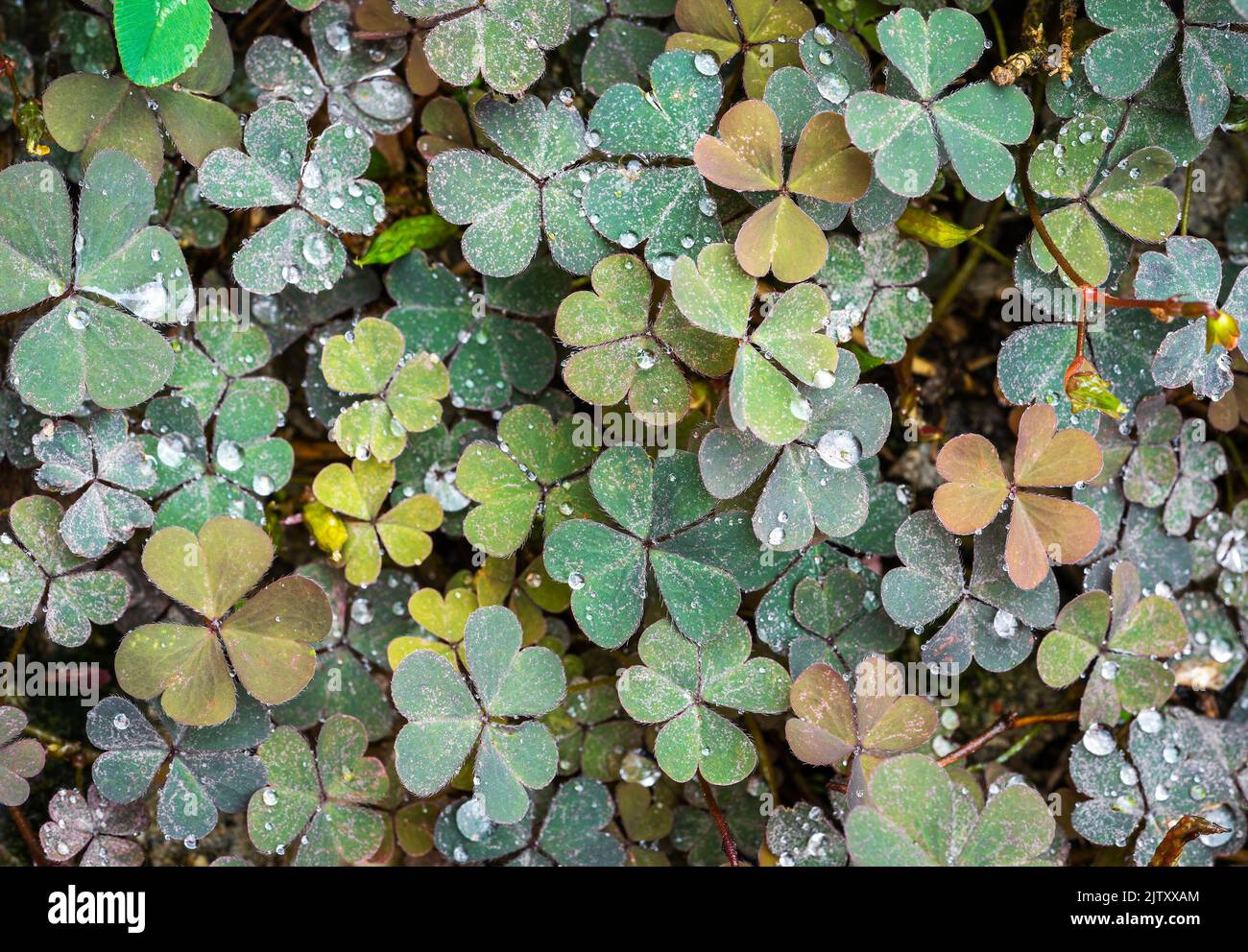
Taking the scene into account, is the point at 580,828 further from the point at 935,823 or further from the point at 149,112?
the point at 149,112

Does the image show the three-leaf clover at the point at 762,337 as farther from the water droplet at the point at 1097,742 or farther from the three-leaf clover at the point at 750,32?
the water droplet at the point at 1097,742

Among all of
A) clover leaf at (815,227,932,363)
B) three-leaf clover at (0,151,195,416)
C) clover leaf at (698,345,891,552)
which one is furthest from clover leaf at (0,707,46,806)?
clover leaf at (815,227,932,363)

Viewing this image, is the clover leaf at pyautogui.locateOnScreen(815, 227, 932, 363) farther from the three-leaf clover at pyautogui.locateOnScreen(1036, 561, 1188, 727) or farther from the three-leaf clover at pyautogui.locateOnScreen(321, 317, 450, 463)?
the three-leaf clover at pyautogui.locateOnScreen(321, 317, 450, 463)

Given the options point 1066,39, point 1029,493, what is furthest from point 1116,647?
point 1066,39

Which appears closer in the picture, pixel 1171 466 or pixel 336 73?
pixel 336 73

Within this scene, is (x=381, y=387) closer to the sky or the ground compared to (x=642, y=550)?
closer to the sky

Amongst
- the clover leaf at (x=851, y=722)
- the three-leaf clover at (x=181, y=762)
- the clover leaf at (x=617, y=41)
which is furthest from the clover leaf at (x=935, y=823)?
the clover leaf at (x=617, y=41)
